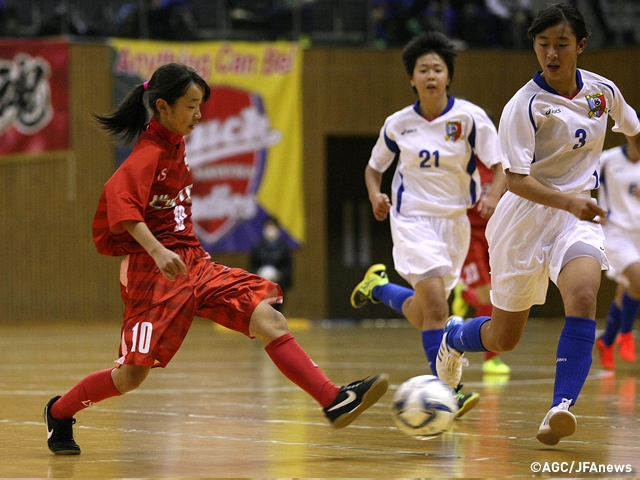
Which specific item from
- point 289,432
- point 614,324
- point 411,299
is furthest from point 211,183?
point 289,432

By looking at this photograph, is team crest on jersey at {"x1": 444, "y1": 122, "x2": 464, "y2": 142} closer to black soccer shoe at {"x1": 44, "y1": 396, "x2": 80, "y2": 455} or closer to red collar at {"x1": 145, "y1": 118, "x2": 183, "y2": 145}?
red collar at {"x1": 145, "y1": 118, "x2": 183, "y2": 145}

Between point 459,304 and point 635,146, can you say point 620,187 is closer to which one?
point 459,304

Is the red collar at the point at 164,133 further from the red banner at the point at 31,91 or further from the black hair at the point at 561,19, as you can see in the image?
the red banner at the point at 31,91

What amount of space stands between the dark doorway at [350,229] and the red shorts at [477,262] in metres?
9.47

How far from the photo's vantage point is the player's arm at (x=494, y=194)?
211 inches

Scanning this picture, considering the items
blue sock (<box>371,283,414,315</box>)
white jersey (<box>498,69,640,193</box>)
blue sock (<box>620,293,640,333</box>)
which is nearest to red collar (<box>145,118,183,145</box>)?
white jersey (<box>498,69,640,193</box>)

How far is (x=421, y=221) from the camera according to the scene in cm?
587

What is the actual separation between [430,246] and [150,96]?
83.2 inches

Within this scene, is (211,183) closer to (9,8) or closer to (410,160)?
(9,8)

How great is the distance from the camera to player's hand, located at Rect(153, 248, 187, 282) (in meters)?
3.72

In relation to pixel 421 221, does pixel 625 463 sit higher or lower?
lower

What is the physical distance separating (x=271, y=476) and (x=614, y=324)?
211 inches

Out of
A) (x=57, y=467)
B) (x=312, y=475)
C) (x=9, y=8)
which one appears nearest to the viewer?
(x=312, y=475)

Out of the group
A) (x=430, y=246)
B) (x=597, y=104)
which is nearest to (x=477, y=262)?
(x=430, y=246)
